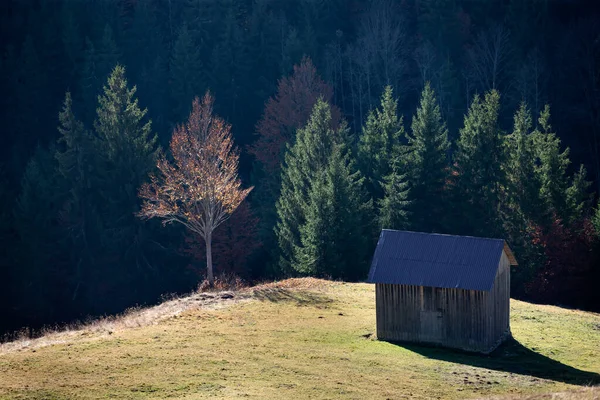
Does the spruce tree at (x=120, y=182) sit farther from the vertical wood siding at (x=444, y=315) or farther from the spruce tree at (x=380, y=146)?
the vertical wood siding at (x=444, y=315)

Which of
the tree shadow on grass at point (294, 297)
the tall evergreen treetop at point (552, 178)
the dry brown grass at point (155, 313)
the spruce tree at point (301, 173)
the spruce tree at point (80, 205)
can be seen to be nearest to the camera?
the dry brown grass at point (155, 313)

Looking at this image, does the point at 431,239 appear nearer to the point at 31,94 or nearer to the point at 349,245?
the point at 349,245

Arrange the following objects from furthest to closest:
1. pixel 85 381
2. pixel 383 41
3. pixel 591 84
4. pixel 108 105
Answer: pixel 383 41 < pixel 591 84 < pixel 108 105 < pixel 85 381

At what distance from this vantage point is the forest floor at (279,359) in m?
31.3

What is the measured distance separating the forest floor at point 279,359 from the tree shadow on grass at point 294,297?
25 centimetres

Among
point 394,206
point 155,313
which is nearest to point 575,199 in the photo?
point 394,206

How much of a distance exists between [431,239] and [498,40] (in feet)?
165

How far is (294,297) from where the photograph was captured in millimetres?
46938

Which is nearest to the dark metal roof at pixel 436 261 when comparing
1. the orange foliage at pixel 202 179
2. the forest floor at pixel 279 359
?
the forest floor at pixel 279 359

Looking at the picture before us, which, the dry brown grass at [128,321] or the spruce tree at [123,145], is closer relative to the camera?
the dry brown grass at [128,321]

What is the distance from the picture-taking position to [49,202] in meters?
73.7

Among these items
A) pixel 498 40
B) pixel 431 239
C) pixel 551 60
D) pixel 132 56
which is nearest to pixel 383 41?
pixel 498 40

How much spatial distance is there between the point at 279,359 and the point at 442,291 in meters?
8.51

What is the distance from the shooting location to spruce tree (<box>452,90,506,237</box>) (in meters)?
62.2
